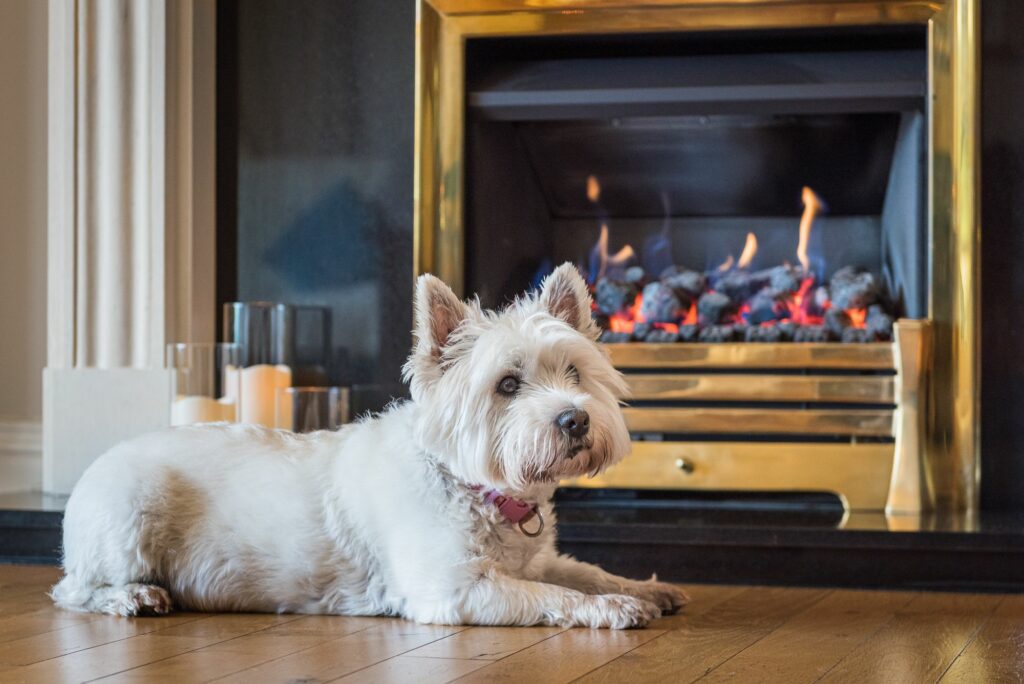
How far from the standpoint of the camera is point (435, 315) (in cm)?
239

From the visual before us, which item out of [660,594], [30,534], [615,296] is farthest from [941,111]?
[30,534]

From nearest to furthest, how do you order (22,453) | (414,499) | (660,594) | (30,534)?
(414,499), (660,594), (30,534), (22,453)

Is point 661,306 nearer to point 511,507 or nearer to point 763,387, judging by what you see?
point 763,387

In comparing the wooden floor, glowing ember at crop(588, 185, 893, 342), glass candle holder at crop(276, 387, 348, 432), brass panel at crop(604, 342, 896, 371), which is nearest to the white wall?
glass candle holder at crop(276, 387, 348, 432)

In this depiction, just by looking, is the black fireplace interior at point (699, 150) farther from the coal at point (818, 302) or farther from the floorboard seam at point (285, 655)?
the floorboard seam at point (285, 655)

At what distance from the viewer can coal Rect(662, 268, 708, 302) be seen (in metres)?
3.75

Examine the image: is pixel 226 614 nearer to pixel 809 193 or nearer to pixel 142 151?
pixel 142 151

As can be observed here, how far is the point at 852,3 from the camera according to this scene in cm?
346

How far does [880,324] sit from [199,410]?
1801 mm

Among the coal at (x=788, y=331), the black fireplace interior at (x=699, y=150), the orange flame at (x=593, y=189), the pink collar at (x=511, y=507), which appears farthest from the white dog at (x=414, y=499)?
the orange flame at (x=593, y=189)

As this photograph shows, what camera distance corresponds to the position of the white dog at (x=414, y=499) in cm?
229

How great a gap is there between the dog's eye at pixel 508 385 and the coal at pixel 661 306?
57.9 inches

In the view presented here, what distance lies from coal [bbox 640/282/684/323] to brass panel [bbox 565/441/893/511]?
1.21ft

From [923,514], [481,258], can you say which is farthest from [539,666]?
[481,258]
